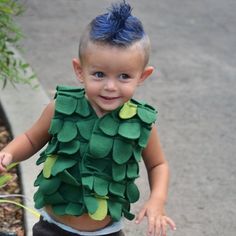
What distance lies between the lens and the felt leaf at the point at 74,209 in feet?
8.11

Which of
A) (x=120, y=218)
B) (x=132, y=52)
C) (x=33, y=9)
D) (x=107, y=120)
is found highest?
(x=132, y=52)

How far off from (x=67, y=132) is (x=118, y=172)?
245 millimetres

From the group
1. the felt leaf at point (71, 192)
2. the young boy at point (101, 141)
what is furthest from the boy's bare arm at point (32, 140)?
the felt leaf at point (71, 192)

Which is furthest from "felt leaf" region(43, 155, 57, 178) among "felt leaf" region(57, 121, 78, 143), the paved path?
the paved path

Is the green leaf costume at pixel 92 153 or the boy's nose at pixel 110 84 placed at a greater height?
the boy's nose at pixel 110 84

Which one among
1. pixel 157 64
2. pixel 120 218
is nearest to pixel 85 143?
pixel 120 218

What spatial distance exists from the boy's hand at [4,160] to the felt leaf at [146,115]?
53 centimetres

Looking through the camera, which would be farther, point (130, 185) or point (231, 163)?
point (231, 163)

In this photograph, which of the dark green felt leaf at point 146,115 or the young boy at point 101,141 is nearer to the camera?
the young boy at point 101,141

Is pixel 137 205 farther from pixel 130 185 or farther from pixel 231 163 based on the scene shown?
pixel 130 185

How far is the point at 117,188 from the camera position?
248 centimetres

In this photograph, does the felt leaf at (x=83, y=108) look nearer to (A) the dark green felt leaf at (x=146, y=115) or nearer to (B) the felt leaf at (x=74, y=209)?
(A) the dark green felt leaf at (x=146, y=115)

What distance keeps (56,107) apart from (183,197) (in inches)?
75.0

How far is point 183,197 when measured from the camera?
4168 millimetres
